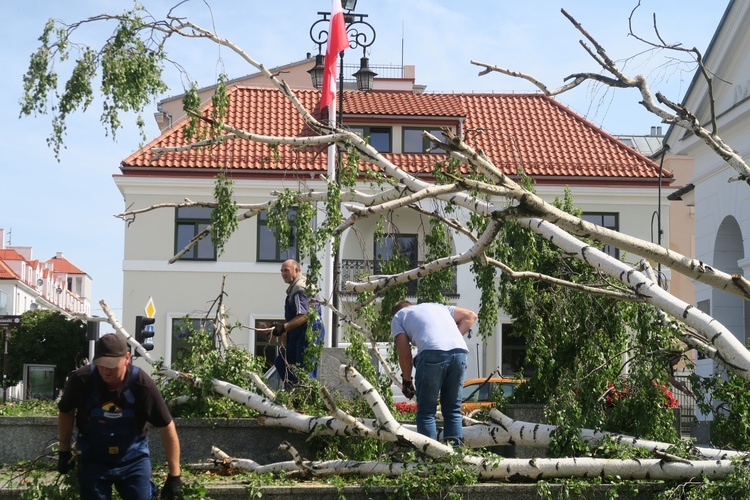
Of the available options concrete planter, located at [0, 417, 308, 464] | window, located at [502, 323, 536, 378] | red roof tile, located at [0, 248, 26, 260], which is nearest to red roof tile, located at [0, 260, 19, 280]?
red roof tile, located at [0, 248, 26, 260]

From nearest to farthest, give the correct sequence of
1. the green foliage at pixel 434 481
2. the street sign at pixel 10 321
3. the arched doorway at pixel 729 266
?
the green foliage at pixel 434 481 < the arched doorway at pixel 729 266 < the street sign at pixel 10 321

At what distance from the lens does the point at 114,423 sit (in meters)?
6.74

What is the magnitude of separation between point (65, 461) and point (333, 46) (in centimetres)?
997

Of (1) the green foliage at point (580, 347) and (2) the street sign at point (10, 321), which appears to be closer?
(1) the green foliage at point (580, 347)

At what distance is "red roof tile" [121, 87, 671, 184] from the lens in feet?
113

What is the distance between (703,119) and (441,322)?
17434 millimetres

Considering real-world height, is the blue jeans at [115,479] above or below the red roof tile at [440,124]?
below

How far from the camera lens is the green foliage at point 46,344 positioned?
44844mm

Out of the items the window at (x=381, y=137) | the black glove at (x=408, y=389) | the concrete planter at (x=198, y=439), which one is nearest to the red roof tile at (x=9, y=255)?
the window at (x=381, y=137)

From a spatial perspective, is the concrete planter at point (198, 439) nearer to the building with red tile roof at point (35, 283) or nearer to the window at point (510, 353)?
the window at point (510, 353)

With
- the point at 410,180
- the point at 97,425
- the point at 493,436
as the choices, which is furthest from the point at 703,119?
the point at 97,425

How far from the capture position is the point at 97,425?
22.1 feet

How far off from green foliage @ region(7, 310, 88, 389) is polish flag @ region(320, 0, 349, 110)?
30.3 metres

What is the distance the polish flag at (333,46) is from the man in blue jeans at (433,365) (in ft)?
25.4
